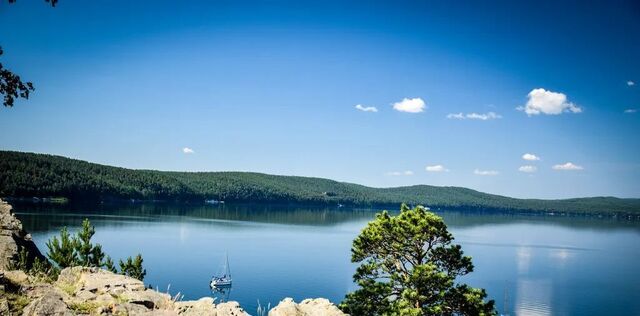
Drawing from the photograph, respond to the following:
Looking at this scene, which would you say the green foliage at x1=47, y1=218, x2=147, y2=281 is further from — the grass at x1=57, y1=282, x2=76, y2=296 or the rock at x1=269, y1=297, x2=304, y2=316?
the rock at x1=269, y1=297, x2=304, y2=316

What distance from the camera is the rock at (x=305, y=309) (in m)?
10.7

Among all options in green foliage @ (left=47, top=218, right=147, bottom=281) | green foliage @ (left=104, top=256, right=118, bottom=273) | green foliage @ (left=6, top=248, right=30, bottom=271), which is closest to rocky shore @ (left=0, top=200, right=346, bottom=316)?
green foliage @ (left=6, top=248, right=30, bottom=271)

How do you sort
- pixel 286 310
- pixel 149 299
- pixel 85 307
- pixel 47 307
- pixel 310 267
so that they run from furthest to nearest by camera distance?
1. pixel 310 267
2. pixel 286 310
3. pixel 149 299
4. pixel 85 307
5. pixel 47 307

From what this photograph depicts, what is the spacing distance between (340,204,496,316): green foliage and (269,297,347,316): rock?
7782 mm

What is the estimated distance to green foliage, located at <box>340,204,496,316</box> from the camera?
67.7 ft

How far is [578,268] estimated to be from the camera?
92.6 meters

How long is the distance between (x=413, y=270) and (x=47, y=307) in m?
17.3

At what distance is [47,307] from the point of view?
6516 millimetres

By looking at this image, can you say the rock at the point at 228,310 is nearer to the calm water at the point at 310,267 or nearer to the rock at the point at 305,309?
the rock at the point at 305,309

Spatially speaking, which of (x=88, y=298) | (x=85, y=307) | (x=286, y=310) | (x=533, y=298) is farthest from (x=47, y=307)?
(x=533, y=298)

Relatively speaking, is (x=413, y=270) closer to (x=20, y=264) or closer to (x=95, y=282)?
(x=95, y=282)

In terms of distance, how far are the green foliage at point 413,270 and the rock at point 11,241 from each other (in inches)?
573

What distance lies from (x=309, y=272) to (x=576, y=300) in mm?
41072

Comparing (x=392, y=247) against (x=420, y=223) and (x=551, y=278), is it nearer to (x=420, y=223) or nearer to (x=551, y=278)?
(x=420, y=223)
